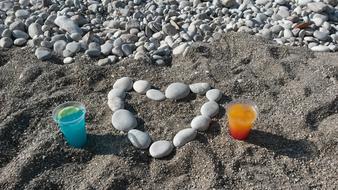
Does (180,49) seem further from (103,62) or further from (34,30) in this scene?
(34,30)

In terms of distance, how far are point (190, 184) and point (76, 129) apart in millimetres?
689

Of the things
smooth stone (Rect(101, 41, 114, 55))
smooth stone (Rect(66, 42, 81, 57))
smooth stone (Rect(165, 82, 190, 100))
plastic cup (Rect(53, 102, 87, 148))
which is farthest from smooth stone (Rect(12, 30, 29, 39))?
smooth stone (Rect(165, 82, 190, 100))

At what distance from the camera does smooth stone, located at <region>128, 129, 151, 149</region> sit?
2817mm

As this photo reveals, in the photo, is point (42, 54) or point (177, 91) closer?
point (177, 91)

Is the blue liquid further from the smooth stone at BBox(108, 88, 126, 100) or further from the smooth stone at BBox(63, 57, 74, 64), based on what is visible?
the smooth stone at BBox(63, 57, 74, 64)

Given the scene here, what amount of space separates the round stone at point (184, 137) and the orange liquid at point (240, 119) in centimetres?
22

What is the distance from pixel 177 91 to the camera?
10.3ft

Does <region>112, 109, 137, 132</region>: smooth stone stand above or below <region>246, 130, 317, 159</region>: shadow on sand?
above

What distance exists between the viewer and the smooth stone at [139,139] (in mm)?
2817

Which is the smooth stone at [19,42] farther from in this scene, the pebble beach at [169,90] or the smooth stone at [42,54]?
the smooth stone at [42,54]

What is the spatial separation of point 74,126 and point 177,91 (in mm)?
754

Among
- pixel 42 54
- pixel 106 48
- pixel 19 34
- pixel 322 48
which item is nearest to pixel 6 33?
pixel 19 34

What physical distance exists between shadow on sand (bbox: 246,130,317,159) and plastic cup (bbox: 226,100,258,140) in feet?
0.23

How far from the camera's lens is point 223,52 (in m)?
3.57
